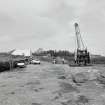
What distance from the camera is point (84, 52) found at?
135 feet

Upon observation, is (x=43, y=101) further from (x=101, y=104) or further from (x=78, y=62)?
(x=78, y=62)

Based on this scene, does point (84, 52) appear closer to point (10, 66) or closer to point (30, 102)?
point (10, 66)

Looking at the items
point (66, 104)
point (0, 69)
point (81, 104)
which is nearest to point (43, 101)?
point (66, 104)

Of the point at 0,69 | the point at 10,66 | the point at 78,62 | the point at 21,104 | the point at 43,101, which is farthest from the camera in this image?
the point at 78,62

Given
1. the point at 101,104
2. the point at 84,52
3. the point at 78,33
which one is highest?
the point at 78,33

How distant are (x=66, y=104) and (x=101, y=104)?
1762mm

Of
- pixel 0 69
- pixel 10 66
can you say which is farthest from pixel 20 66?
pixel 0 69

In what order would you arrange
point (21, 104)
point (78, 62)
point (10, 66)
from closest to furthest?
point (21, 104) < point (10, 66) < point (78, 62)

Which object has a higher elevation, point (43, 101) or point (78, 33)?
point (78, 33)

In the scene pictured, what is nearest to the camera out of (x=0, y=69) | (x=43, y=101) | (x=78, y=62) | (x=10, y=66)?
(x=43, y=101)

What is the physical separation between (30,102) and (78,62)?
3240cm

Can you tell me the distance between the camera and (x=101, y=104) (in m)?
8.71

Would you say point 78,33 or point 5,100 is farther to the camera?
point 78,33

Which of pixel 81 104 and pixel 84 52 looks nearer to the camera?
pixel 81 104
